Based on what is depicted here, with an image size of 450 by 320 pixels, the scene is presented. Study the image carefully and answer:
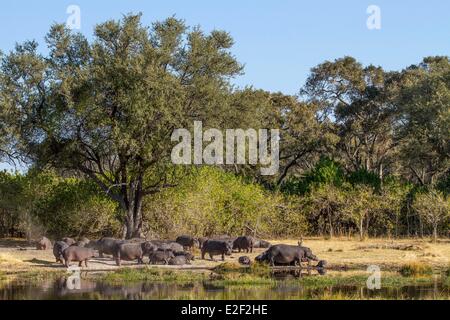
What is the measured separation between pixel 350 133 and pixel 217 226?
2511 cm

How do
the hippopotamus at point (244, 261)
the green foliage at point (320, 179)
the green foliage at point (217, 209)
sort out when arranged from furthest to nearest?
1. the green foliage at point (320, 179)
2. the green foliage at point (217, 209)
3. the hippopotamus at point (244, 261)

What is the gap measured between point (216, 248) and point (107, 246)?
4167 millimetres

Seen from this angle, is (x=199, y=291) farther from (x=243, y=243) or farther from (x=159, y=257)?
(x=243, y=243)

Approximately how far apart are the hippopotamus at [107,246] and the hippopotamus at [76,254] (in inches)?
60.8

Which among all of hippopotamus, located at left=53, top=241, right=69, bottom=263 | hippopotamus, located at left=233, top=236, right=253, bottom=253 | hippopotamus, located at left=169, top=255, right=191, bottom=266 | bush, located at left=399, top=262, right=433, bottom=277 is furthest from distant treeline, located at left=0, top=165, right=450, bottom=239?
bush, located at left=399, top=262, right=433, bottom=277

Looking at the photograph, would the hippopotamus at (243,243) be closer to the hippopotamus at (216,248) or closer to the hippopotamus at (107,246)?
the hippopotamus at (216,248)

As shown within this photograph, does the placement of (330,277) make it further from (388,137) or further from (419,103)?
(388,137)

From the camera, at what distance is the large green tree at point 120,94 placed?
113ft

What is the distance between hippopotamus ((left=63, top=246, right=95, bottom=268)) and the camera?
26.2 m

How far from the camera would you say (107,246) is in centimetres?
2861

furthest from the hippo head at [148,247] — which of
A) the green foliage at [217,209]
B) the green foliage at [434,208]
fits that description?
the green foliage at [434,208]

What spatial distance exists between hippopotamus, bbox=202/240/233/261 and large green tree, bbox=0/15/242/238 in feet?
21.7
